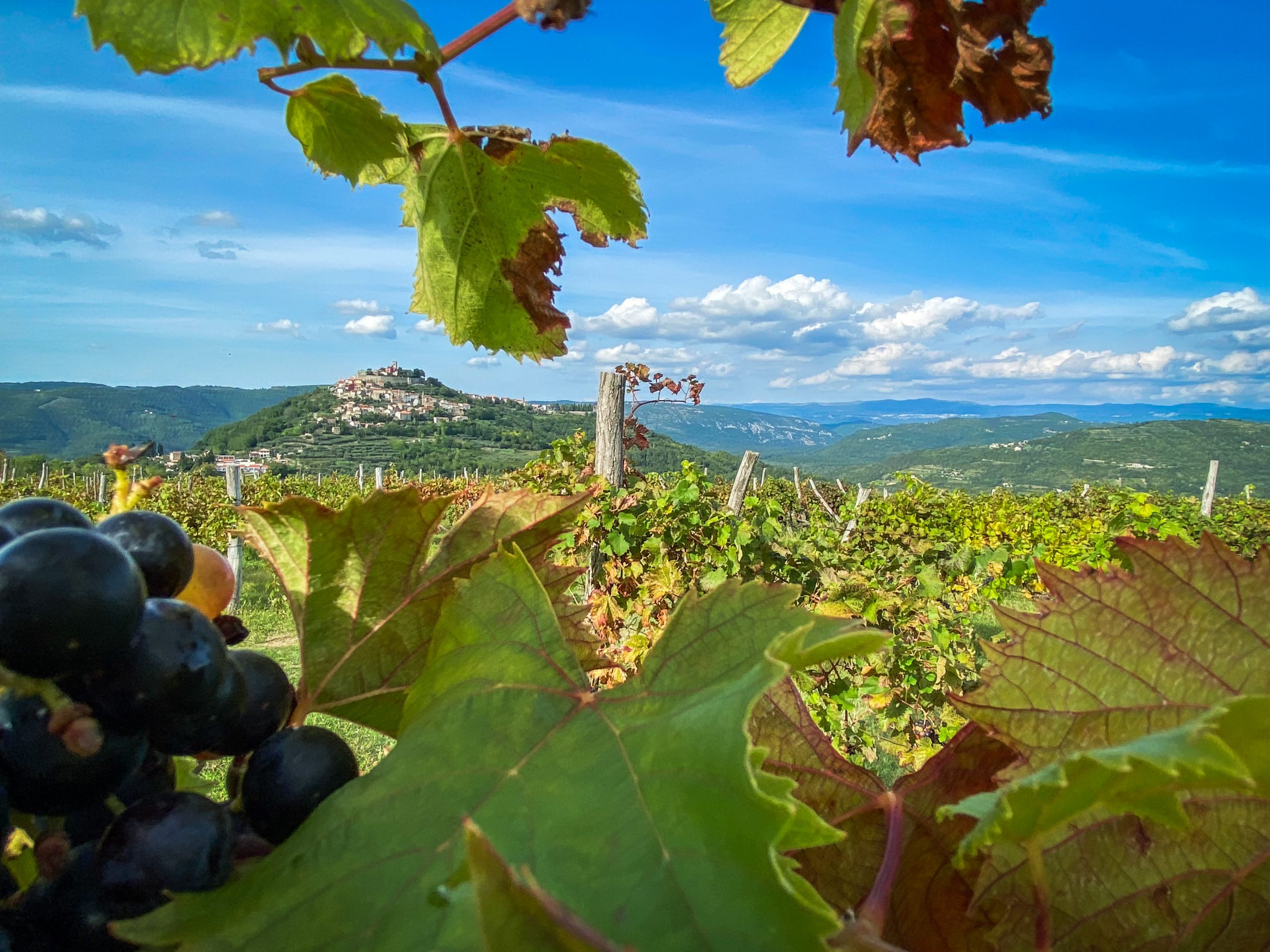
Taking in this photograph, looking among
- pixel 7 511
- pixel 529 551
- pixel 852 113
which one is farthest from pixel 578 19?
pixel 7 511

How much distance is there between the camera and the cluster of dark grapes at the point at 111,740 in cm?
40

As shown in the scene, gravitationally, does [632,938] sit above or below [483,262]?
below

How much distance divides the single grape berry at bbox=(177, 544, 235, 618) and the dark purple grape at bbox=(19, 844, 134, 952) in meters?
0.18

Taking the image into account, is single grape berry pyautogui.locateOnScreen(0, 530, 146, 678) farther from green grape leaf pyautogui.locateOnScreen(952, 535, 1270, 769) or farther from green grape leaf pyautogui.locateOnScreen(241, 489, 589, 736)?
green grape leaf pyautogui.locateOnScreen(952, 535, 1270, 769)

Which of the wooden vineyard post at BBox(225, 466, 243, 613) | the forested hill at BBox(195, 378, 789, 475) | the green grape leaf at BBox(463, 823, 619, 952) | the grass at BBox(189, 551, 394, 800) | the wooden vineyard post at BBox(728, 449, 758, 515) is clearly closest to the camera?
the green grape leaf at BBox(463, 823, 619, 952)

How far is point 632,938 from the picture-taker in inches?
10.8

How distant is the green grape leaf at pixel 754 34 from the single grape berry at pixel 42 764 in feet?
2.35

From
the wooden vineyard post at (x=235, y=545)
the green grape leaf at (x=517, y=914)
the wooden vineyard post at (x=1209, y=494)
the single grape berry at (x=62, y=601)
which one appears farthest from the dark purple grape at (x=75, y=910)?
the wooden vineyard post at (x=1209, y=494)

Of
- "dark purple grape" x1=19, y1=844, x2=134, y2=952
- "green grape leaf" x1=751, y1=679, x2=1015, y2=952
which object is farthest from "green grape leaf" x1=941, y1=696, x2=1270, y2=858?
"dark purple grape" x1=19, y1=844, x2=134, y2=952

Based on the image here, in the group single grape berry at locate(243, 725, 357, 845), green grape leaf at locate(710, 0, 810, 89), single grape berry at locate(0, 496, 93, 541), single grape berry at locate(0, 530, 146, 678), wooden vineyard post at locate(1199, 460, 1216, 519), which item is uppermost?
green grape leaf at locate(710, 0, 810, 89)

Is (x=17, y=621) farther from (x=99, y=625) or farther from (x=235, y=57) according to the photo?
(x=235, y=57)

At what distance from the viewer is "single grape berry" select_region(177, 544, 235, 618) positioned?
0.58 m

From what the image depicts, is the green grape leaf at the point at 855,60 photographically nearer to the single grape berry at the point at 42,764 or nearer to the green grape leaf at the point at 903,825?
the green grape leaf at the point at 903,825

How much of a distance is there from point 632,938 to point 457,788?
115mm
